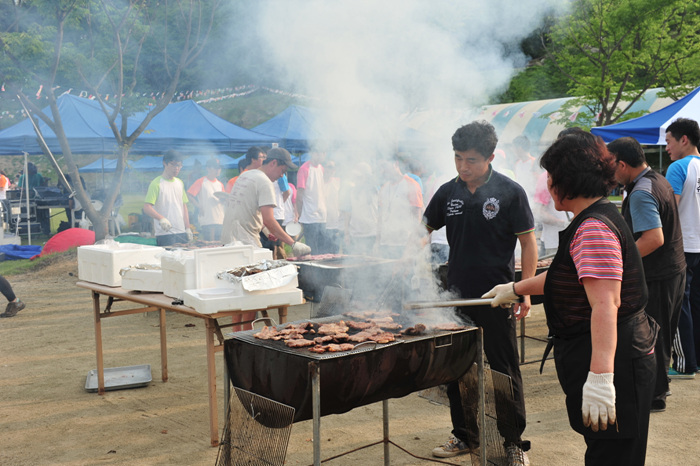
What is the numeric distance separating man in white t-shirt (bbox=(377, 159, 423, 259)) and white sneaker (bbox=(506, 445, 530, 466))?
9.88ft

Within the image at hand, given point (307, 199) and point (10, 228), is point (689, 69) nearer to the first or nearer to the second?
point (307, 199)

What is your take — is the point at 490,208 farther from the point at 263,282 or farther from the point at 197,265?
the point at 197,265

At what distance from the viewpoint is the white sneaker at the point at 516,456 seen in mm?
3453

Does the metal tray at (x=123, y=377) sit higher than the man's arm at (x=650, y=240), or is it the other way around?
the man's arm at (x=650, y=240)

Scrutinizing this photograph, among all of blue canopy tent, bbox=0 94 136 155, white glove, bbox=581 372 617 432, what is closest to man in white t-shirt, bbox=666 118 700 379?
white glove, bbox=581 372 617 432

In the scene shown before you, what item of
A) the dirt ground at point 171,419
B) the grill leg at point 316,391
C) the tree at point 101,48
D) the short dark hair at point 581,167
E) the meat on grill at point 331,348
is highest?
the tree at point 101,48

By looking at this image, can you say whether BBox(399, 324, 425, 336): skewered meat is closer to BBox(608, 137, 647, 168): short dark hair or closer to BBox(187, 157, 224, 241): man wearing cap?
BBox(608, 137, 647, 168): short dark hair

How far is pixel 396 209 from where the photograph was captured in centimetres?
674

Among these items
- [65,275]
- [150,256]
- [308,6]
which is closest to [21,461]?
[150,256]

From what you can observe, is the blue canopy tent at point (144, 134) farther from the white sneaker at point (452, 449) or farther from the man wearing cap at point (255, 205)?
the white sneaker at point (452, 449)

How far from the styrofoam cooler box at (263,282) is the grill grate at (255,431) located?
96cm

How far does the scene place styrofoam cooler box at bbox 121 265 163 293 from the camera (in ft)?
15.0

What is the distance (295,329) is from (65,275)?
926cm

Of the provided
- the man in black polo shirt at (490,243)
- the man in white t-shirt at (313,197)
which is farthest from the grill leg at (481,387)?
the man in white t-shirt at (313,197)
